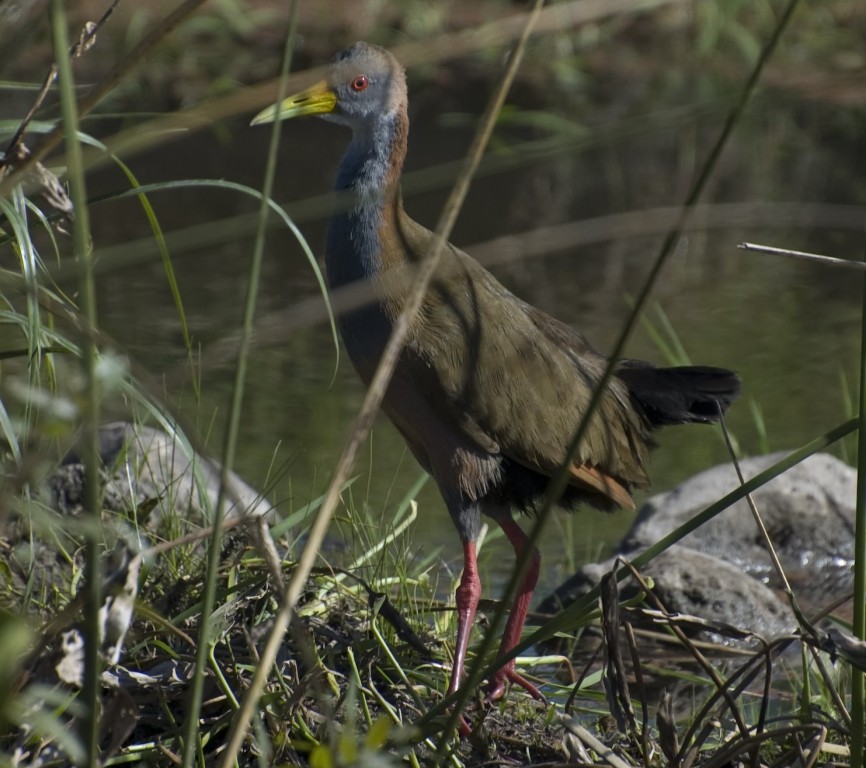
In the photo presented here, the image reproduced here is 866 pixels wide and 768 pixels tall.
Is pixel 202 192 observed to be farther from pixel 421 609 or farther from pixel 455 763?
pixel 455 763

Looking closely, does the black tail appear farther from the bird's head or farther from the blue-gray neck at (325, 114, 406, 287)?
the bird's head

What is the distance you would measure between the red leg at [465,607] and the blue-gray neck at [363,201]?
75 centimetres

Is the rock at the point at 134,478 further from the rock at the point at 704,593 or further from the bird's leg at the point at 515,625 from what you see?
the rock at the point at 704,593

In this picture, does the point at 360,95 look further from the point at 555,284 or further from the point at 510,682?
the point at 555,284

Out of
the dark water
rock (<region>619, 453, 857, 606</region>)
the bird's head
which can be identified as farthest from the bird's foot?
rock (<region>619, 453, 857, 606</region>)

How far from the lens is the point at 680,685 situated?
3992mm

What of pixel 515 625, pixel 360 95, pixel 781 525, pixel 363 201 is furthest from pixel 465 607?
pixel 781 525

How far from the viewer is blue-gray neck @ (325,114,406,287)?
338 centimetres

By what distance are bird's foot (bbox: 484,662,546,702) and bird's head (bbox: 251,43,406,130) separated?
55.7 inches

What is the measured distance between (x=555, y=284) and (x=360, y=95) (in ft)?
12.2

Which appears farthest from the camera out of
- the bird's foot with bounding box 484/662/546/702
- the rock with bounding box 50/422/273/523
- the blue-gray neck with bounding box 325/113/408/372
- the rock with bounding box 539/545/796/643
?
the rock with bounding box 539/545/796/643

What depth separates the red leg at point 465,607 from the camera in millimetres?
2918

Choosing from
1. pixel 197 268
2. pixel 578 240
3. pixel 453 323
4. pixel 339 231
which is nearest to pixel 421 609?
pixel 453 323

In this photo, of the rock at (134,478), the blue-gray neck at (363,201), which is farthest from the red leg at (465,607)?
the blue-gray neck at (363,201)
